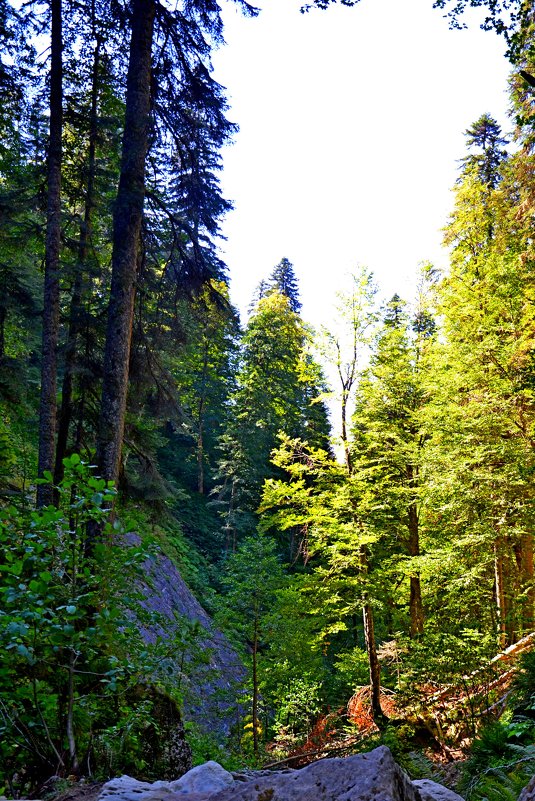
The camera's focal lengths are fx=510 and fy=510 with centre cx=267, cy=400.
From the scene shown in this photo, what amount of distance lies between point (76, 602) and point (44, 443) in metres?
5.61

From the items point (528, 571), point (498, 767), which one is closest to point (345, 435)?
point (528, 571)

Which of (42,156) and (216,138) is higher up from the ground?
(42,156)

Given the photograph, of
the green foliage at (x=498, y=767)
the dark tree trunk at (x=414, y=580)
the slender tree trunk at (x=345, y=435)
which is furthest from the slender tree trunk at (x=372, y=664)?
the green foliage at (x=498, y=767)

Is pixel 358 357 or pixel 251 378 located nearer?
pixel 358 357

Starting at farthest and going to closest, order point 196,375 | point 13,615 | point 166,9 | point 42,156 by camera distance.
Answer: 1. point 196,375
2. point 42,156
3. point 166,9
4. point 13,615

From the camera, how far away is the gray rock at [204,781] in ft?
10.0

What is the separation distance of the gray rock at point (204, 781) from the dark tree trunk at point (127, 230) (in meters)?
4.03

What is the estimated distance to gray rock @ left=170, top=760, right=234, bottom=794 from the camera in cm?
305

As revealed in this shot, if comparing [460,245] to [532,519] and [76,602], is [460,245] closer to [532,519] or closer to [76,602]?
[532,519]

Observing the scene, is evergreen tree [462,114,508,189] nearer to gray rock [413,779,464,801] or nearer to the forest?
the forest

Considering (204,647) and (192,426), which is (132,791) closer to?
(192,426)

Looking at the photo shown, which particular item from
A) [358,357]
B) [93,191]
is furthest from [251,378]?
[93,191]

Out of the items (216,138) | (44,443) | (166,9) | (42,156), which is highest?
(166,9)

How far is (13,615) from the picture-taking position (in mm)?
2951
